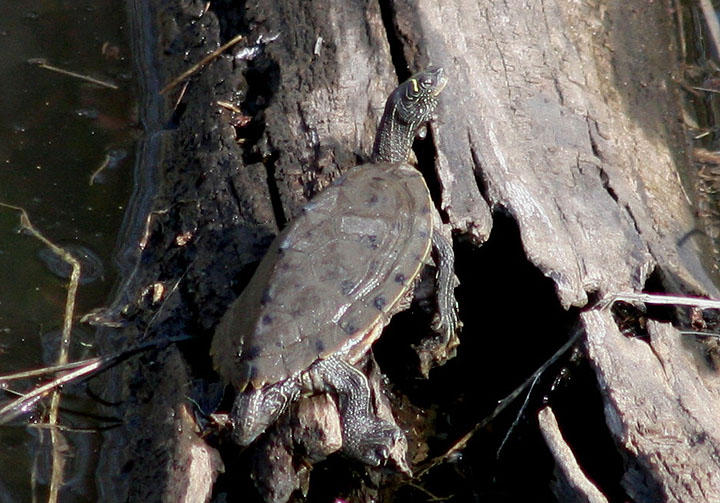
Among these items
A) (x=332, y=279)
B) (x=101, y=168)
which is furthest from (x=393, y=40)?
(x=101, y=168)

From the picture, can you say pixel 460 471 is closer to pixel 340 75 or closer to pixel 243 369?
pixel 243 369

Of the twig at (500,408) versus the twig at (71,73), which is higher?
the twig at (71,73)

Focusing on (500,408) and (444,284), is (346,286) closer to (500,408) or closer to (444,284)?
(444,284)

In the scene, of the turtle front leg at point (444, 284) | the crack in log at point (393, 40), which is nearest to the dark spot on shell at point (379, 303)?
the turtle front leg at point (444, 284)

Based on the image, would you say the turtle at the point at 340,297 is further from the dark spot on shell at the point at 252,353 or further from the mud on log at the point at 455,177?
the mud on log at the point at 455,177

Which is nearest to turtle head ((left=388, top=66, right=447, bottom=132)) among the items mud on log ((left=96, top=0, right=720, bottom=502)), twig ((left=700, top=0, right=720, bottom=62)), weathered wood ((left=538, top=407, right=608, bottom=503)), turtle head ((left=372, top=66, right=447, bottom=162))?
turtle head ((left=372, top=66, right=447, bottom=162))

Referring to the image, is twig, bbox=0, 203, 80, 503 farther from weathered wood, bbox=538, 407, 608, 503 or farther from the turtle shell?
weathered wood, bbox=538, 407, 608, 503
